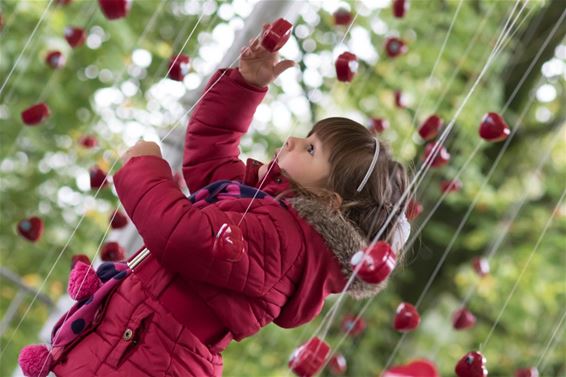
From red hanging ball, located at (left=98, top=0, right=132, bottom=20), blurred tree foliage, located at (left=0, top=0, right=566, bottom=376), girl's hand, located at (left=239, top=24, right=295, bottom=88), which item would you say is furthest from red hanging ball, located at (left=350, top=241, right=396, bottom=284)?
blurred tree foliage, located at (left=0, top=0, right=566, bottom=376)

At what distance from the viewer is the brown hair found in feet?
4.58

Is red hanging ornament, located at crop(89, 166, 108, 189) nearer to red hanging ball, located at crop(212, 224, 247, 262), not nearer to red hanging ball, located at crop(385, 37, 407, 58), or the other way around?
red hanging ball, located at crop(212, 224, 247, 262)

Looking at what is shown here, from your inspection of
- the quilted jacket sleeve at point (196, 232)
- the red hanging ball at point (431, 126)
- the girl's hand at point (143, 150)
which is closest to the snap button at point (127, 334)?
the quilted jacket sleeve at point (196, 232)

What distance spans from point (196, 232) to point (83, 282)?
0.74ft

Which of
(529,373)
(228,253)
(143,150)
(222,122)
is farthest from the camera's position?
(529,373)

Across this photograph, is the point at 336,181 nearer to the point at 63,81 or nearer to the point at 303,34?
the point at 303,34

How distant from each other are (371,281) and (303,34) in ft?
8.33

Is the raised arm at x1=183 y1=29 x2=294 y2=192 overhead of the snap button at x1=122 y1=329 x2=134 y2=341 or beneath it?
overhead

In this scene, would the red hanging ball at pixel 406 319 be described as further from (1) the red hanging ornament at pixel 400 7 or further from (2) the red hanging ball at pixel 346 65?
(1) the red hanging ornament at pixel 400 7

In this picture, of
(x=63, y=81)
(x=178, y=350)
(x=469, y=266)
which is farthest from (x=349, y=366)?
(x=178, y=350)

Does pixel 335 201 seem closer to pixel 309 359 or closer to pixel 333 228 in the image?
pixel 333 228

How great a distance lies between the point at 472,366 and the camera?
158cm

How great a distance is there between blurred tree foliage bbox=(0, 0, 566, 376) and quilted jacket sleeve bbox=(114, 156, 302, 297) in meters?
1.93

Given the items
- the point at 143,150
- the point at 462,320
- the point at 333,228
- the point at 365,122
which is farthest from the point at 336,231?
the point at 365,122
